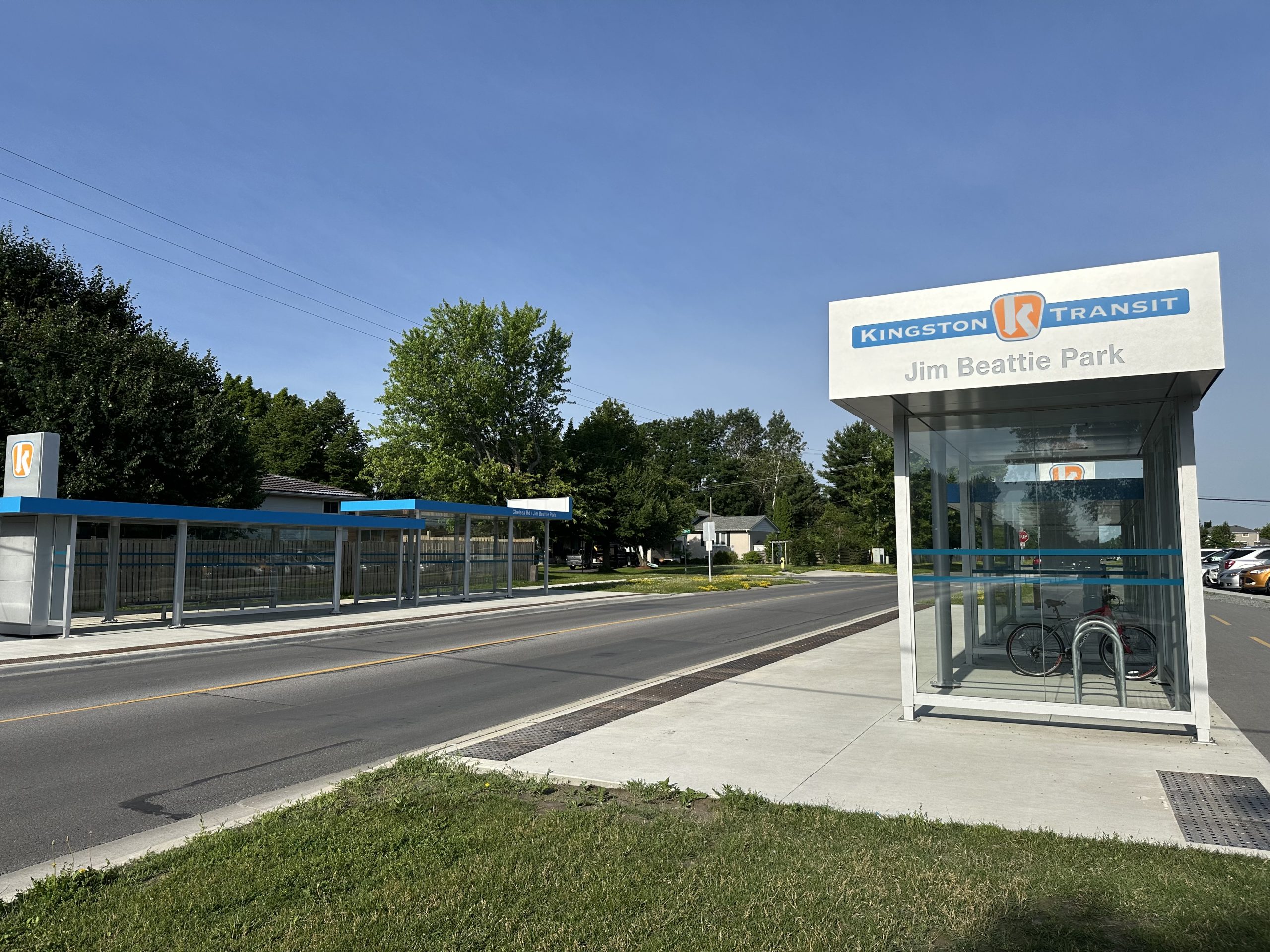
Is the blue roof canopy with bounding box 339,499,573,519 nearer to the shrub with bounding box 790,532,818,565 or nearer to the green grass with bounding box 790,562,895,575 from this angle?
the green grass with bounding box 790,562,895,575

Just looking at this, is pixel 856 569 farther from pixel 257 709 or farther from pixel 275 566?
pixel 257 709

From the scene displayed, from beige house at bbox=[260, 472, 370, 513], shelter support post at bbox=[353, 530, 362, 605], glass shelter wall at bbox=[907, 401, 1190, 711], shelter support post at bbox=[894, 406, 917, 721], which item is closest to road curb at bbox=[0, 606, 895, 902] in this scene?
shelter support post at bbox=[894, 406, 917, 721]

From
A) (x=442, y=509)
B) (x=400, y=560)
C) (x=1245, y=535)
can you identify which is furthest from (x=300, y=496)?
(x=1245, y=535)

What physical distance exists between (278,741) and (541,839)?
165 inches

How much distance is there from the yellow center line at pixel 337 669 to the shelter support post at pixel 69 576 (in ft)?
23.5

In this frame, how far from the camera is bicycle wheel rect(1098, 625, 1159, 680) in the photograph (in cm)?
894

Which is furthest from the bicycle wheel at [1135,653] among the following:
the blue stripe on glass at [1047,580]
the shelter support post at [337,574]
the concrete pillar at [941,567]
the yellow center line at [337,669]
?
the shelter support post at [337,574]

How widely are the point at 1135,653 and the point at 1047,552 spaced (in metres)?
1.36

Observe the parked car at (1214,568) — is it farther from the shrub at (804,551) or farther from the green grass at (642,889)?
Result: the green grass at (642,889)

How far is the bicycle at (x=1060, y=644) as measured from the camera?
9.17 metres

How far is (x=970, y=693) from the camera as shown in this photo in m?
9.20

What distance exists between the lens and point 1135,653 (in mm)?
9219

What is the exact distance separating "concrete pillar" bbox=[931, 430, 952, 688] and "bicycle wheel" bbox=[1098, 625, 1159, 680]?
1.51 meters

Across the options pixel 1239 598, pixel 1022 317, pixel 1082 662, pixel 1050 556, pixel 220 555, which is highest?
pixel 1022 317
